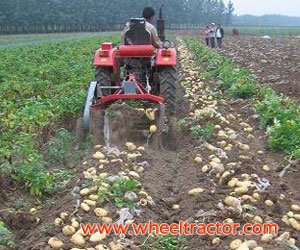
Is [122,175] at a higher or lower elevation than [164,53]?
lower

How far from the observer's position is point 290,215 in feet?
16.6

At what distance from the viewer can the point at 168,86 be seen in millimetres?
8641

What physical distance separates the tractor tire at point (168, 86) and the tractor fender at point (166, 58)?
5.6 inches

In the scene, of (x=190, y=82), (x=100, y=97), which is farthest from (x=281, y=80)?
(x=100, y=97)

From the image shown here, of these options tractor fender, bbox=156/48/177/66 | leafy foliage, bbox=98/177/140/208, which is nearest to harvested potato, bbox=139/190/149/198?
leafy foliage, bbox=98/177/140/208

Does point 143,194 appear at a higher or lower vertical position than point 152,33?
lower

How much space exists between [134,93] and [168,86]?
104 centimetres

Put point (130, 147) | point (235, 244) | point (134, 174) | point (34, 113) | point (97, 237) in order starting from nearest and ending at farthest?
point (235, 244) < point (97, 237) < point (134, 174) < point (130, 147) < point (34, 113)

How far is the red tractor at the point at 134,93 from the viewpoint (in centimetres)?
743

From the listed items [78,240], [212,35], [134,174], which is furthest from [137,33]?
[212,35]

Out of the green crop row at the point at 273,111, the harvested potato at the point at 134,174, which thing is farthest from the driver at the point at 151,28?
the harvested potato at the point at 134,174

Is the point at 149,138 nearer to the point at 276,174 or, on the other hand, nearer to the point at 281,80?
the point at 276,174

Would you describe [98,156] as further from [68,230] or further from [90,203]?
[68,230]

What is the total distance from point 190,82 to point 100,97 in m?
5.75
